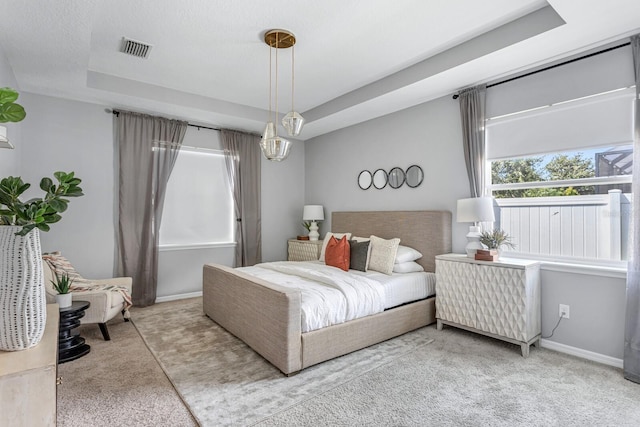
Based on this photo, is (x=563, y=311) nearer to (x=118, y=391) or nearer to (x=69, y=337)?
(x=118, y=391)

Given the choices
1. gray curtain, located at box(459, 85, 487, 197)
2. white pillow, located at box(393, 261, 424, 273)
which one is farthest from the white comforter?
gray curtain, located at box(459, 85, 487, 197)

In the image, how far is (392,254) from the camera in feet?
12.2

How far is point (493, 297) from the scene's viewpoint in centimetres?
303

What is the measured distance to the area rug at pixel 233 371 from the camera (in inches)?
82.6

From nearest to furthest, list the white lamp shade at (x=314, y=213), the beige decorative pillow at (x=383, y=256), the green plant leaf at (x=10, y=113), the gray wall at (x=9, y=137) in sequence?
the green plant leaf at (x=10, y=113)
the gray wall at (x=9, y=137)
the beige decorative pillow at (x=383, y=256)
the white lamp shade at (x=314, y=213)

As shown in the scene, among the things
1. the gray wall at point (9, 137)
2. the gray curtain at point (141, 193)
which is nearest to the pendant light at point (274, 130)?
the gray wall at point (9, 137)

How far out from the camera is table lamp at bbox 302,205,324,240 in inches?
218

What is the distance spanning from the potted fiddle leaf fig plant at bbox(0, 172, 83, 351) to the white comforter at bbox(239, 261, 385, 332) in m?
1.65

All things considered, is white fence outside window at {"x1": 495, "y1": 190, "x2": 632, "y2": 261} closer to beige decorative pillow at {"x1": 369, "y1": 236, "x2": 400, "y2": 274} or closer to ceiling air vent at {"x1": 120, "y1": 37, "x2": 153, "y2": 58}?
beige decorative pillow at {"x1": 369, "y1": 236, "x2": 400, "y2": 274}

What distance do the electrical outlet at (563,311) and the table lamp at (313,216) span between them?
11.3 ft

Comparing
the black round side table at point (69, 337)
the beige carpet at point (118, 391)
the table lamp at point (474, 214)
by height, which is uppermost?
the table lamp at point (474, 214)

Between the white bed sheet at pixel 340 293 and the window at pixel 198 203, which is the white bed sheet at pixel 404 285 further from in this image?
the window at pixel 198 203

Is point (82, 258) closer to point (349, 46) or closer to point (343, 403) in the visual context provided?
point (343, 403)

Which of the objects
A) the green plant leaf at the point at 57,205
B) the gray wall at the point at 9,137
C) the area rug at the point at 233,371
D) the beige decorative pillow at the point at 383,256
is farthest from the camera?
the beige decorative pillow at the point at 383,256
